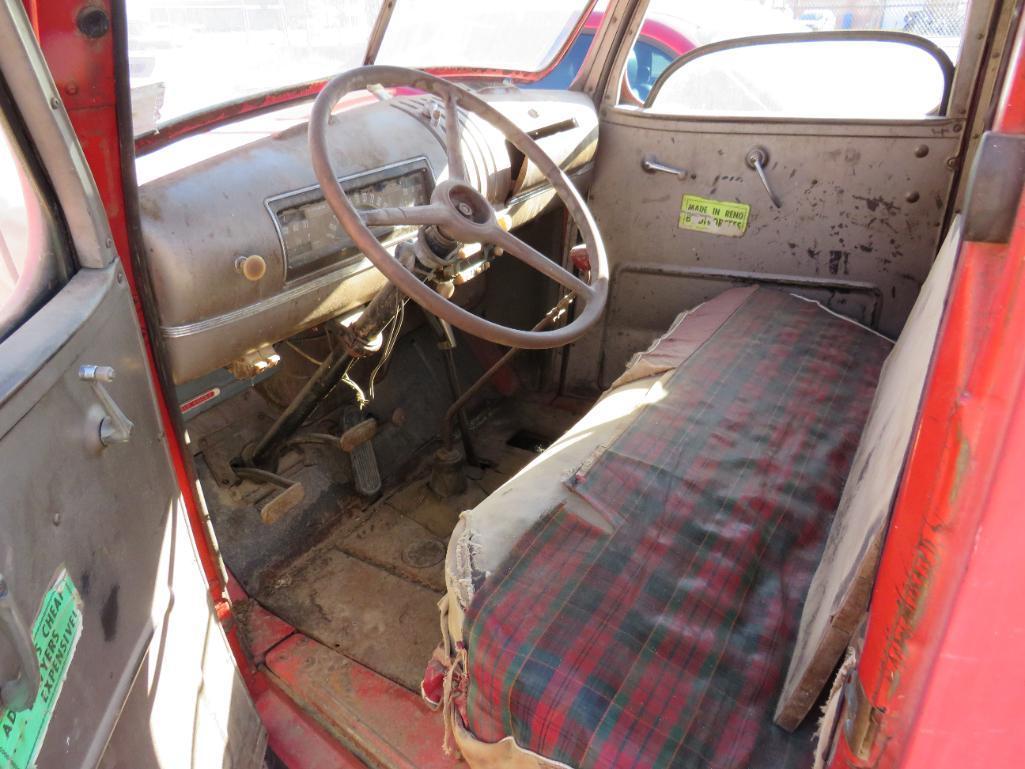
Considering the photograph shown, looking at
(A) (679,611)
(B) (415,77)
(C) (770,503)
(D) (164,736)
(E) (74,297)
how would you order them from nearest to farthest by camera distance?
(E) (74,297) → (D) (164,736) → (A) (679,611) → (C) (770,503) → (B) (415,77)

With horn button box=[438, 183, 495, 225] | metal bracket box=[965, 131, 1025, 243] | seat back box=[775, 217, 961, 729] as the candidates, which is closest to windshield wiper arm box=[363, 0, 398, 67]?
horn button box=[438, 183, 495, 225]

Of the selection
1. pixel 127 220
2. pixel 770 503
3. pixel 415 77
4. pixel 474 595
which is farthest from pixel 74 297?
pixel 770 503

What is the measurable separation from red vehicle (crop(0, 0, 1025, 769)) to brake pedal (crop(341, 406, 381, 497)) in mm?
14

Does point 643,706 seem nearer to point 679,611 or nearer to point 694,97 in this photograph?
point 679,611

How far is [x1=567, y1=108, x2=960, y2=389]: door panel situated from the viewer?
2.19 meters

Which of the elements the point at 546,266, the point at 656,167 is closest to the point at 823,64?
the point at 656,167

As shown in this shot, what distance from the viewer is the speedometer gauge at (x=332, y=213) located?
148 centimetres

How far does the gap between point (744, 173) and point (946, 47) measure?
2.07 feet

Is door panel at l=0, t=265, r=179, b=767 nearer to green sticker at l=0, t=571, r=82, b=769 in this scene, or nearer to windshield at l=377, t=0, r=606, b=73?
green sticker at l=0, t=571, r=82, b=769

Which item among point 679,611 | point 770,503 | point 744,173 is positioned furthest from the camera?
point 744,173

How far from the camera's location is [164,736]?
1066 mm

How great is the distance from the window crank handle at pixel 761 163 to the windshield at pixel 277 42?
32.9 inches

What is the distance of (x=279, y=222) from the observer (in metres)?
1.45

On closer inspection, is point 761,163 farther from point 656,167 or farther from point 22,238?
point 22,238
